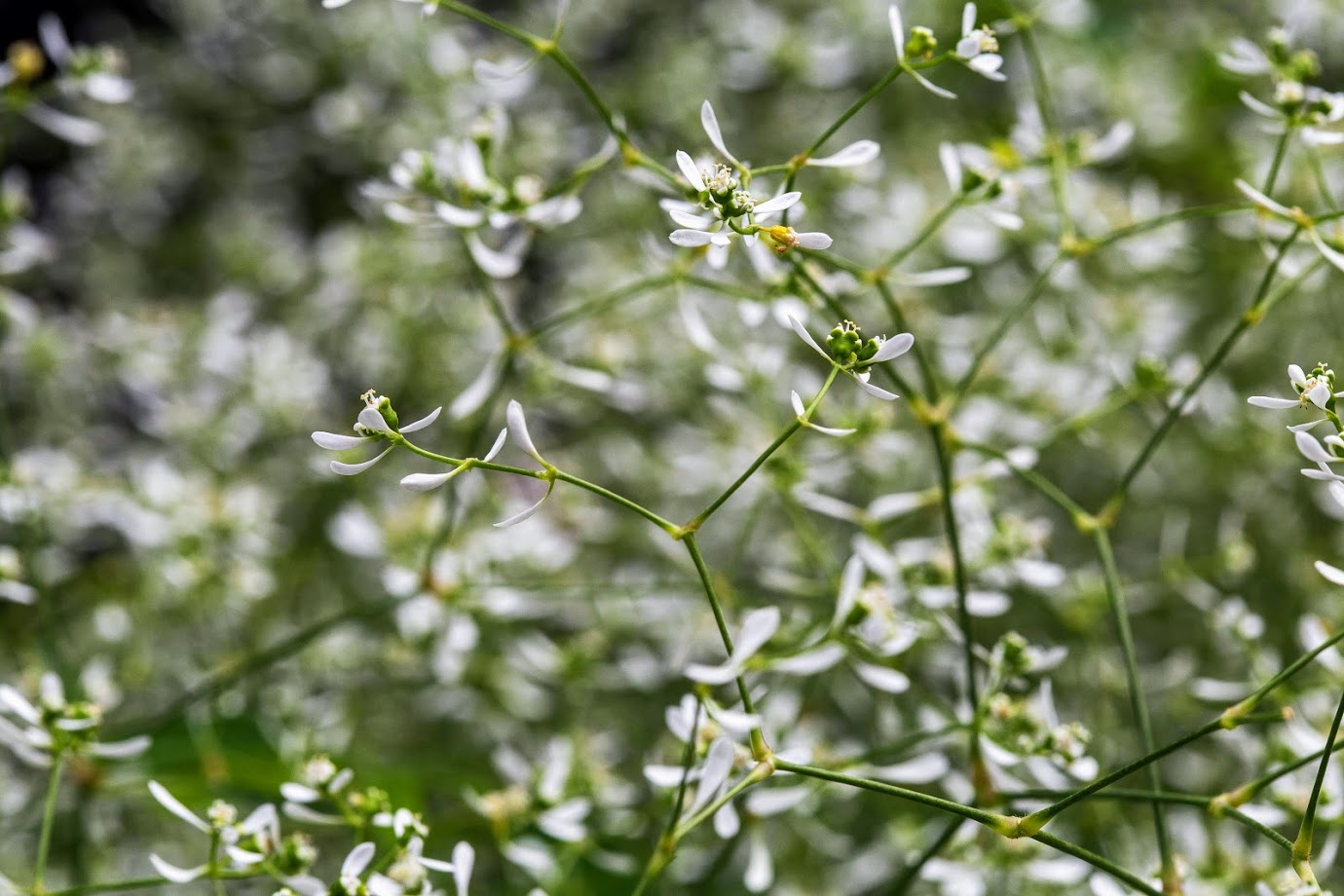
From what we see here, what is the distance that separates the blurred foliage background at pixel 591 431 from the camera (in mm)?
989

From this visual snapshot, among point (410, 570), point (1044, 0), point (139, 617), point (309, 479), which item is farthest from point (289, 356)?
point (1044, 0)

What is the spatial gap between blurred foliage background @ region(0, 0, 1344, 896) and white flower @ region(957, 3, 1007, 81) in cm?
21

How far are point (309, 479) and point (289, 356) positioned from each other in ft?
0.49

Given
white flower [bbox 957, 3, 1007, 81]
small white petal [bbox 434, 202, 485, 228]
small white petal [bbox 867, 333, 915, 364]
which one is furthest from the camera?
small white petal [bbox 434, 202, 485, 228]

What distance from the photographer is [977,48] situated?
2.23 ft

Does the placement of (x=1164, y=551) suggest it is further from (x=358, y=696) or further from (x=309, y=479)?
(x=309, y=479)

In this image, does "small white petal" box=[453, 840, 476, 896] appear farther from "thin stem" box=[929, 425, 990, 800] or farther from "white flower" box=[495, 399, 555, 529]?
"thin stem" box=[929, 425, 990, 800]

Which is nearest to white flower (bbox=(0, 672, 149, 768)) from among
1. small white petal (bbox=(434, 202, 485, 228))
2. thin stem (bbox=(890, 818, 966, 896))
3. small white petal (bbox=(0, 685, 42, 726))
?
small white petal (bbox=(0, 685, 42, 726))

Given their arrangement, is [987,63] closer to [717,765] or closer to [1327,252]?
[1327,252]

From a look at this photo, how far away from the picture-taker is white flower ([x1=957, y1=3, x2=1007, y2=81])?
2.21 ft

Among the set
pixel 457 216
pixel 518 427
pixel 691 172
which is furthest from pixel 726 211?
pixel 457 216

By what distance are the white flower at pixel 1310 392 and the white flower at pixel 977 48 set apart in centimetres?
22

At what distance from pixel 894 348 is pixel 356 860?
0.37 m

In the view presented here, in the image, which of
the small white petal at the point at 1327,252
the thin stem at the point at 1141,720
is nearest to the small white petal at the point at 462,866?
the thin stem at the point at 1141,720
